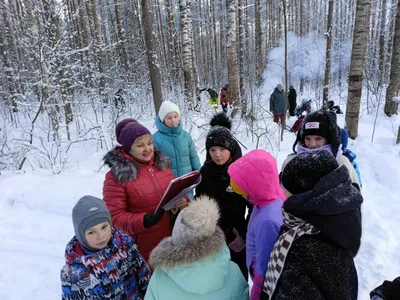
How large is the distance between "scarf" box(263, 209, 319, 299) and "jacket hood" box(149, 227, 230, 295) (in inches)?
8.9

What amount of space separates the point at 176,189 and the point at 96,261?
2.13 ft

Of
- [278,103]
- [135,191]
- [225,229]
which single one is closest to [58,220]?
[135,191]

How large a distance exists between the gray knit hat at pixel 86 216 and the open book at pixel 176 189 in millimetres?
372

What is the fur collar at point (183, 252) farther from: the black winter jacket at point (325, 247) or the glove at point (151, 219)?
the glove at point (151, 219)

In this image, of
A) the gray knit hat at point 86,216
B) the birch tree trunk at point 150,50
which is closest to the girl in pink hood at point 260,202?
the gray knit hat at point 86,216

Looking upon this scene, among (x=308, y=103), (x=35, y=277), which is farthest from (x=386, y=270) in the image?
(x=308, y=103)

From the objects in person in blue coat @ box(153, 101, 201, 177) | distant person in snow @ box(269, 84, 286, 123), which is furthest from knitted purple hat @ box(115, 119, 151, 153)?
distant person in snow @ box(269, 84, 286, 123)

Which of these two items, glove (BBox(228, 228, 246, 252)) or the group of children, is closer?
the group of children

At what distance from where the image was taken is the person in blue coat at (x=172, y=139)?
295cm

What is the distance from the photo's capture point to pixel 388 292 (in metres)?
1.24

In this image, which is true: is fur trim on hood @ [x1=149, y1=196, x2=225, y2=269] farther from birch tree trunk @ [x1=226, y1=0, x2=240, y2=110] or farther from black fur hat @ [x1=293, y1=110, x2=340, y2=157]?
birch tree trunk @ [x1=226, y1=0, x2=240, y2=110]

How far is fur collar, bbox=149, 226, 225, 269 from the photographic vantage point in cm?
125

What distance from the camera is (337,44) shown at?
88.8 ft

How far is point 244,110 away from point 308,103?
359 centimetres
